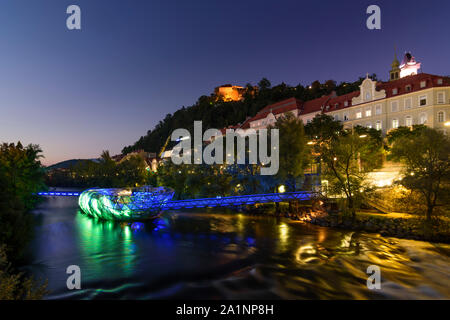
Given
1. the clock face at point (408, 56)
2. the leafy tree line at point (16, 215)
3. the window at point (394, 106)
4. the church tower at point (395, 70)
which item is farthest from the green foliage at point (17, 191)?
the clock face at point (408, 56)

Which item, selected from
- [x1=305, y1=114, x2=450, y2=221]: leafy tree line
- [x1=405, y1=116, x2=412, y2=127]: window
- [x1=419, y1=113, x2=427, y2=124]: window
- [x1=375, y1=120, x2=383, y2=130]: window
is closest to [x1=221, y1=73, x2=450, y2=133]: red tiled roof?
[x1=419, y1=113, x2=427, y2=124]: window

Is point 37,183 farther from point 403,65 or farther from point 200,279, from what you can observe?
point 403,65

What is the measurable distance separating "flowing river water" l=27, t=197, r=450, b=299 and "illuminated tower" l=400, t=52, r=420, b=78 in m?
56.6

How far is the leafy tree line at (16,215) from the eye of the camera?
8578mm

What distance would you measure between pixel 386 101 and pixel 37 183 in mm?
53312

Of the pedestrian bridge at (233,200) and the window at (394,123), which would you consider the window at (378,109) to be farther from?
the pedestrian bridge at (233,200)

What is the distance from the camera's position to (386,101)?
4125 centimetres

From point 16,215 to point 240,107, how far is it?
88.7m

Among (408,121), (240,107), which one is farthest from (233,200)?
(240,107)

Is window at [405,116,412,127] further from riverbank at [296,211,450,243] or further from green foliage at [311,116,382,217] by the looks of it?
riverbank at [296,211,450,243]

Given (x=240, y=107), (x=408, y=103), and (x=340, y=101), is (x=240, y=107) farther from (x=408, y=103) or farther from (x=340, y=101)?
(x=408, y=103)

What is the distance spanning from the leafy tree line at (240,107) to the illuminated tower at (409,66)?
13.8m

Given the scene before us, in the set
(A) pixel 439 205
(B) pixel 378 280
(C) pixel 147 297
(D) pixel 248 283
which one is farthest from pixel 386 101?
(C) pixel 147 297

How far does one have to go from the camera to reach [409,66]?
6106cm
